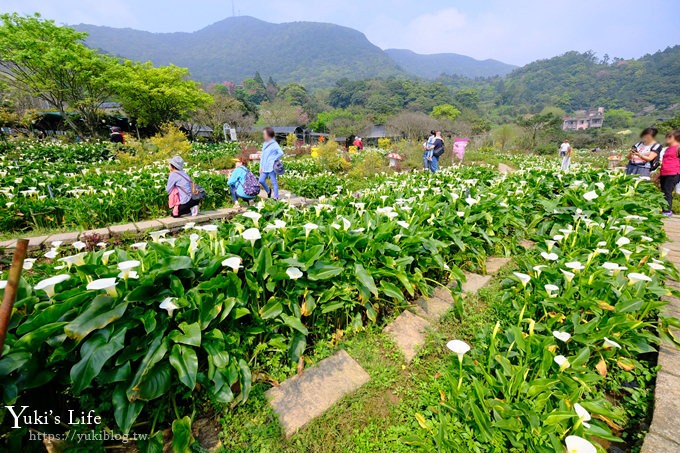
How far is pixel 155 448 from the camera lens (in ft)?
4.71

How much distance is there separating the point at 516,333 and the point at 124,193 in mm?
6269

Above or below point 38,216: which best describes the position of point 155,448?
above

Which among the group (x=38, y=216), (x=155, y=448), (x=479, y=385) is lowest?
(x=38, y=216)

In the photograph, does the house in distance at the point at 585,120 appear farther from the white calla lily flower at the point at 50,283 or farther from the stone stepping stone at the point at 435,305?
the white calla lily flower at the point at 50,283

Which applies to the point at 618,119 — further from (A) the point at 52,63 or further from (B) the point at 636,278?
(A) the point at 52,63

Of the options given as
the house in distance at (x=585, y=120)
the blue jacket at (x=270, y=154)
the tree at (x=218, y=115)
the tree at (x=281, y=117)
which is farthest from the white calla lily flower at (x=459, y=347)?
the house in distance at (x=585, y=120)

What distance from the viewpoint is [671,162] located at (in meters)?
4.92

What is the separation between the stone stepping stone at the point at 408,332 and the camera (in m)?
2.20

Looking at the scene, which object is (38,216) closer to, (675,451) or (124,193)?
(124,193)

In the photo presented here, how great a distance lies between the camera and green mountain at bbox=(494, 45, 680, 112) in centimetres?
7831

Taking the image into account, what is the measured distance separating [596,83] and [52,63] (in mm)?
133464

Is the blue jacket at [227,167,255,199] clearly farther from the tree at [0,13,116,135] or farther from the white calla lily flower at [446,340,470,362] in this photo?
the tree at [0,13,116,135]

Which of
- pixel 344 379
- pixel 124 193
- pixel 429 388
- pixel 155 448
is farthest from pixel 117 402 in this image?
pixel 124 193

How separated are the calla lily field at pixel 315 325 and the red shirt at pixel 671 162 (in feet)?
9.18
